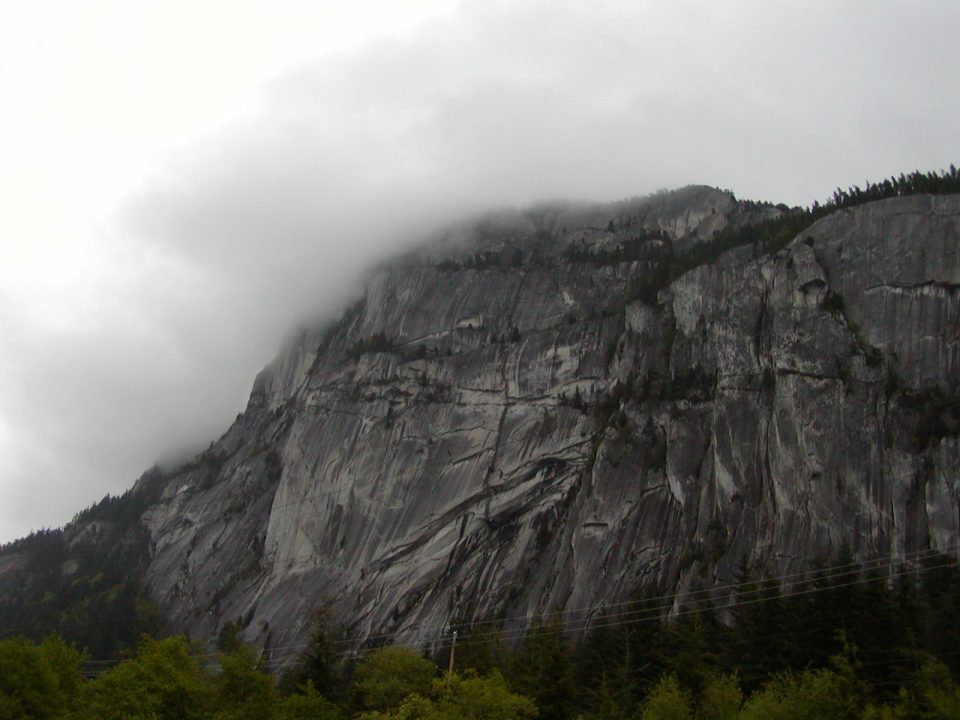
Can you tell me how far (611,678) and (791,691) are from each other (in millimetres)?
15732

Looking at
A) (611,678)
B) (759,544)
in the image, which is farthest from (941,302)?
(611,678)

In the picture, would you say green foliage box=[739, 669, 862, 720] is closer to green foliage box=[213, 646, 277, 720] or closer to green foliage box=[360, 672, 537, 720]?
green foliage box=[360, 672, 537, 720]

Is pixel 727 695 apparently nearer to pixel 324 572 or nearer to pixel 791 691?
pixel 791 691

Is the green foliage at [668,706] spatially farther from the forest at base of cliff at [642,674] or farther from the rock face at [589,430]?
the rock face at [589,430]

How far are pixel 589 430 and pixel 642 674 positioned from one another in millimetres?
39692

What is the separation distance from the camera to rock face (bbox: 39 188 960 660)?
76.5 metres

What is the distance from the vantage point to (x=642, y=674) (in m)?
60.1

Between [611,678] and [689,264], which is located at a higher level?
[689,264]

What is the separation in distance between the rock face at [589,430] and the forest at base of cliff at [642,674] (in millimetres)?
11756

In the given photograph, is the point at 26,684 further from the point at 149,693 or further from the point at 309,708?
the point at 309,708

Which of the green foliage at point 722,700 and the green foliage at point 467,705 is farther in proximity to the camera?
the green foliage at point 722,700

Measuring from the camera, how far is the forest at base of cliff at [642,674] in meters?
46.8

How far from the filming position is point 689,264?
3991 inches

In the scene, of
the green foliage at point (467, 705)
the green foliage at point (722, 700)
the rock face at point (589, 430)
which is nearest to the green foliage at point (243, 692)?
the green foliage at point (467, 705)
